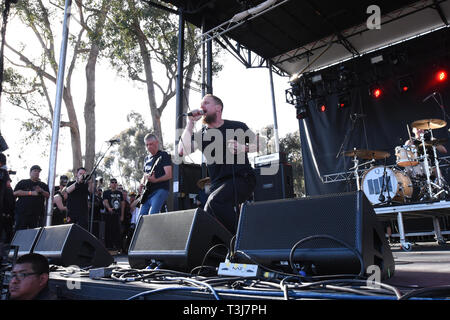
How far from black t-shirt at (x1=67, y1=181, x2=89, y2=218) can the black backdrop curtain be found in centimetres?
643

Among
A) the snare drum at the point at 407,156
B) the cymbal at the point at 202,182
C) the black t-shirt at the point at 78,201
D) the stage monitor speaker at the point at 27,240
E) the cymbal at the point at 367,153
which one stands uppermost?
the cymbal at the point at 367,153

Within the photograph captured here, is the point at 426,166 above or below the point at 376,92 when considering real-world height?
below

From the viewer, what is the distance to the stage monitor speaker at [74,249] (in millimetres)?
3127

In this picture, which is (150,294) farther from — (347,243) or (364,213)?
(364,213)

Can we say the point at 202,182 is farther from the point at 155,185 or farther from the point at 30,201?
the point at 30,201

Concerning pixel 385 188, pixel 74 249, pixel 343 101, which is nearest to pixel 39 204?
pixel 74 249

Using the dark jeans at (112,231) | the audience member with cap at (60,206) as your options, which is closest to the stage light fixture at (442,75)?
the dark jeans at (112,231)

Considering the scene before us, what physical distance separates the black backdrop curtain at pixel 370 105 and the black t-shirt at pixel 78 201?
6427 millimetres

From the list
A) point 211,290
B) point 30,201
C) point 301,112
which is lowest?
point 211,290

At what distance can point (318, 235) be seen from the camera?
176 centimetres

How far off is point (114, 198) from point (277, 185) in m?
3.64

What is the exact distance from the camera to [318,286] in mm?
1468

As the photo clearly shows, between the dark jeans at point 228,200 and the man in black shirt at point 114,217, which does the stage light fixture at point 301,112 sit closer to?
the man in black shirt at point 114,217

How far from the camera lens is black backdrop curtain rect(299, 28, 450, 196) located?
9.09 m
